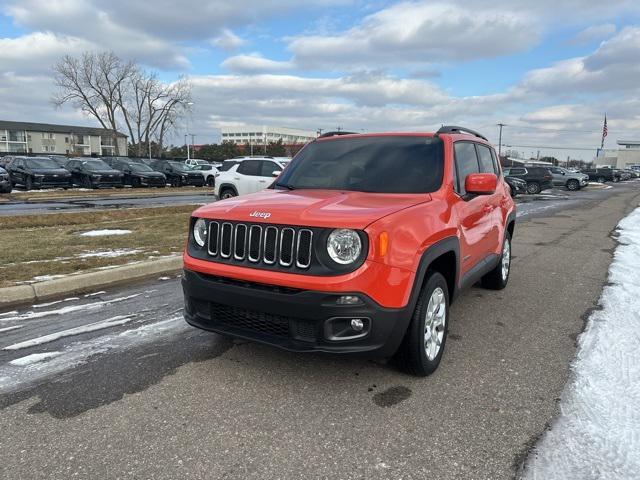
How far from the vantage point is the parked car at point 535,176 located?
103ft

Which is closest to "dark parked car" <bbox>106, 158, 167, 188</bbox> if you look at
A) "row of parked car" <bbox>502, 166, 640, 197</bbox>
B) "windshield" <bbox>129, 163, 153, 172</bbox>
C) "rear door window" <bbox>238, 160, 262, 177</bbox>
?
"windshield" <bbox>129, 163, 153, 172</bbox>

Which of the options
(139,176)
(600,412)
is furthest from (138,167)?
(600,412)

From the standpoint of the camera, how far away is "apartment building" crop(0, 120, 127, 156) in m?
111

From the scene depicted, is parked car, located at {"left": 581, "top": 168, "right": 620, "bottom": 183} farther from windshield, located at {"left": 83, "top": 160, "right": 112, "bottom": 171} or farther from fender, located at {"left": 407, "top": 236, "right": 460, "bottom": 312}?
fender, located at {"left": 407, "top": 236, "right": 460, "bottom": 312}

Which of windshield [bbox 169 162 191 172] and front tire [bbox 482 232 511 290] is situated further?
windshield [bbox 169 162 191 172]

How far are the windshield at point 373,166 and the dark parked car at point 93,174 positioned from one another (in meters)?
23.2

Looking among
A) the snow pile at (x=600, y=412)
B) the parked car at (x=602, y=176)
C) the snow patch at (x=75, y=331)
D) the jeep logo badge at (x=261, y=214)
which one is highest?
the parked car at (x=602, y=176)

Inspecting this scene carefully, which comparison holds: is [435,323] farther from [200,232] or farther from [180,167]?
[180,167]

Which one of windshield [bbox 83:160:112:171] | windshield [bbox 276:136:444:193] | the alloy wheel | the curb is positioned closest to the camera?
the alloy wheel

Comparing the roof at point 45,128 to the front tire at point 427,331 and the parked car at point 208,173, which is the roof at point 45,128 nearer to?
the parked car at point 208,173

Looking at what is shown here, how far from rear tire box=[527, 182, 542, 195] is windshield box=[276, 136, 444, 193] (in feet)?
99.6

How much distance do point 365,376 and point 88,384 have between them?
6.44 feet

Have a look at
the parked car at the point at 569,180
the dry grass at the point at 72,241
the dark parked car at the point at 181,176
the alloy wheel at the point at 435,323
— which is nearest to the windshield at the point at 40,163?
the dark parked car at the point at 181,176

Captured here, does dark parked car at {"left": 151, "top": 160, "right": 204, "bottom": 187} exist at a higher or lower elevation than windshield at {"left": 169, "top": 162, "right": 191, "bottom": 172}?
lower
